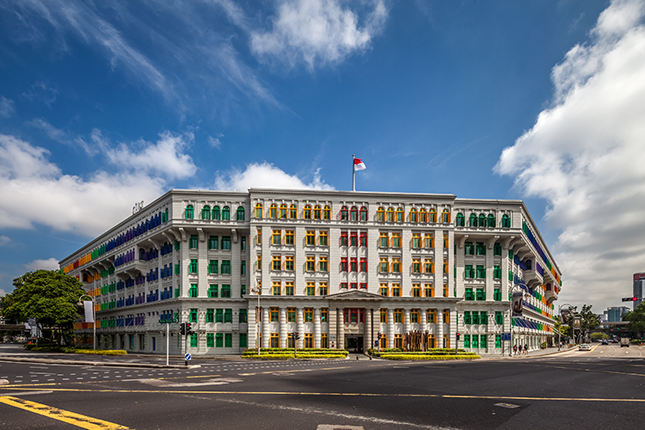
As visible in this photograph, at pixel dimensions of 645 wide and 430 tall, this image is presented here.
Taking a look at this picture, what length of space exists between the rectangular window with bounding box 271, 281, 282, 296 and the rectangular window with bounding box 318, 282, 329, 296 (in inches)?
219

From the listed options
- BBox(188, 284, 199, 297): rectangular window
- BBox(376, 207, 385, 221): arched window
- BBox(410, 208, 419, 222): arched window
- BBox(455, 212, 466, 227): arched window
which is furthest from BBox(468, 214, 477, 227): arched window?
BBox(188, 284, 199, 297): rectangular window

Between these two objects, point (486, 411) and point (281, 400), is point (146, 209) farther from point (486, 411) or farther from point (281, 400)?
point (486, 411)

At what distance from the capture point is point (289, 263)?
65125 millimetres

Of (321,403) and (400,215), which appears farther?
(400,215)

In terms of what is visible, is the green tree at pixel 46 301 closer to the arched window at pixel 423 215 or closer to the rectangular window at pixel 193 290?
the rectangular window at pixel 193 290

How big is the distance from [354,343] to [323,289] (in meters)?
8.84

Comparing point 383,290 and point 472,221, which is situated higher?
point 472,221

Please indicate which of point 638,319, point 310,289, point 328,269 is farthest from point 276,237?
point 638,319

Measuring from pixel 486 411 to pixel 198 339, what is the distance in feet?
176

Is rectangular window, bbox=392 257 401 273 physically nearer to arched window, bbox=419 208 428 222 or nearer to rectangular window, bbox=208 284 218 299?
arched window, bbox=419 208 428 222

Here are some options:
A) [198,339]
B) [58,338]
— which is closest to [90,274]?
[58,338]

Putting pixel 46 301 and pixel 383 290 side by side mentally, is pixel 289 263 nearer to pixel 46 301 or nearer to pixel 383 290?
pixel 383 290

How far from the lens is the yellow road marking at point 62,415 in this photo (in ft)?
44.8

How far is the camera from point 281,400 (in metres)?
18.5
